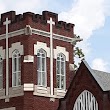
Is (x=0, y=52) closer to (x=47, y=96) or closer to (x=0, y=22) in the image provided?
(x=0, y=22)

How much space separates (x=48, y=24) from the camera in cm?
4825

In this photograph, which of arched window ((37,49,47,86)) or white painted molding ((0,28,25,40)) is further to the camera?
arched window ((37,49,47,86))

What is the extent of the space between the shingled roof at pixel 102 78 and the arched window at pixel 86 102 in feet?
3.65

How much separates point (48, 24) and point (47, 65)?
11.0 ft

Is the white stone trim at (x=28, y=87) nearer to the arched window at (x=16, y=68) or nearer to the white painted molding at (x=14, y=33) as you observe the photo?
the arched window at (x=16, y=68)

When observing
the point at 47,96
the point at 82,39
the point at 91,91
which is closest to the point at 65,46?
the point at 82,39

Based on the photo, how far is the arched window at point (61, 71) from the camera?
1920 inches

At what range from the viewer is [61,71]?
49156mm

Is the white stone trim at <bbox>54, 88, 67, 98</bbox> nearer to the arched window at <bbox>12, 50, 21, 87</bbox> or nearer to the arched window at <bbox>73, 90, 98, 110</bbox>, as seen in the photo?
the arched window at <bbox>12, 50, 21, 87</bbox>

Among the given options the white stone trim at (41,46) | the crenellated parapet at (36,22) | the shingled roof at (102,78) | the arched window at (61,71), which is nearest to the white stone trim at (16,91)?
the white stone trim at (41,46)

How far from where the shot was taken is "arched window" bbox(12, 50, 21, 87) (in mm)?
47028

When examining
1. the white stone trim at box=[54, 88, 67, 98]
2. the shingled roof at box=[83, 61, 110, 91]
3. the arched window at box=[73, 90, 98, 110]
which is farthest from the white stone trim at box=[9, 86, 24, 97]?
A: the shingled roof at box=[83, 61, 110, 91]

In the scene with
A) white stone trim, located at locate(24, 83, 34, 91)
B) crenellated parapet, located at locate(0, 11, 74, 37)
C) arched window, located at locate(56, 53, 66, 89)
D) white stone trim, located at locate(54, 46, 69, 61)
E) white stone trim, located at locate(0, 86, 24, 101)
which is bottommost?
white stone trim, located at locate(0, 86, 24, 101)

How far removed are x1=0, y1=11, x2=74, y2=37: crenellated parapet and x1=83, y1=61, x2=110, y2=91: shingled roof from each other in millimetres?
6767
